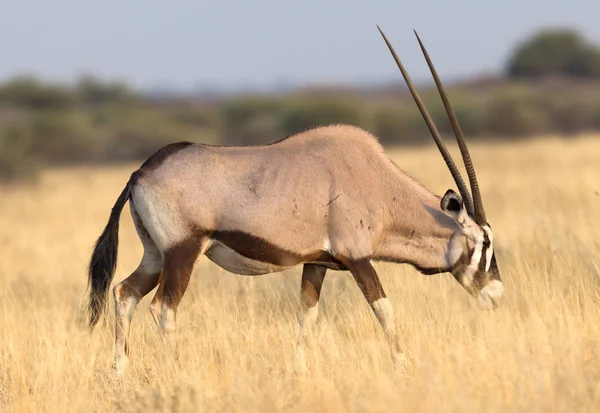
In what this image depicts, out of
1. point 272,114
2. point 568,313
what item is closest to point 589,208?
point 568,313

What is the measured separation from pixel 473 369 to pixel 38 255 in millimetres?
10106

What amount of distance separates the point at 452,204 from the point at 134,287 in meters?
2.18

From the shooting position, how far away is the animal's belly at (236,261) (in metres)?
6.48

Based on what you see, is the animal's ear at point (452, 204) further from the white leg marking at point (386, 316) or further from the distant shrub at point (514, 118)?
the distant shrub at point (514, 118)

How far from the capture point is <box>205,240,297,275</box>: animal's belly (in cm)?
648

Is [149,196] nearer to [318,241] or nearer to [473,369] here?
[318,241]

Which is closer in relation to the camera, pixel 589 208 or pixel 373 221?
pixel 373 221

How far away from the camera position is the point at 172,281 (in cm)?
643

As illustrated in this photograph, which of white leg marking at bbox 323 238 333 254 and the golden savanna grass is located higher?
white leg marking at bbox 323 238 333 254

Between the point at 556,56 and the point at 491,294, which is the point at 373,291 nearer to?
the point at 491,294

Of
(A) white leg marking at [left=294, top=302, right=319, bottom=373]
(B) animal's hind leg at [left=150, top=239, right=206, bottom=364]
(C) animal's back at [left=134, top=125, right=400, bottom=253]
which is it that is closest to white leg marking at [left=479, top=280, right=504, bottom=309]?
(C) animal's back at [left=134, top=125, right=400, bottom=253]

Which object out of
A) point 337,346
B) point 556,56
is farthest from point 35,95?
point 337,346

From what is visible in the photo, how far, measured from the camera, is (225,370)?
5.85 m

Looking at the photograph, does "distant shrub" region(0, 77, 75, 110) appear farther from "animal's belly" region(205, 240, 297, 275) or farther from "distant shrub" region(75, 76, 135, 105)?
"animal's belly" region(205, 240, 297, 275)
